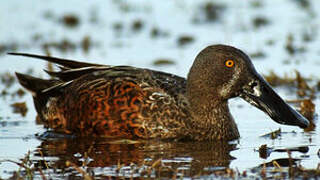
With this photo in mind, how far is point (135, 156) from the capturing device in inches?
290

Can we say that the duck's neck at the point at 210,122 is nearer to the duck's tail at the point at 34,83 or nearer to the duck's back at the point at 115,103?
the duck's back at the point at 115,103

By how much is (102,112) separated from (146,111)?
484 millimetres

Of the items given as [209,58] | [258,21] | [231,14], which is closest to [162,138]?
[209,58]

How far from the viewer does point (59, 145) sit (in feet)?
26.6

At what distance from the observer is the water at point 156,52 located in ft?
23.5

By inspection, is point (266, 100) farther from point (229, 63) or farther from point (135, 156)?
point (135, 156)

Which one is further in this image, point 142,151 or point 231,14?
point 231,14

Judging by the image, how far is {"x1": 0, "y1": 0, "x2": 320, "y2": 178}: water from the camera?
7152mm

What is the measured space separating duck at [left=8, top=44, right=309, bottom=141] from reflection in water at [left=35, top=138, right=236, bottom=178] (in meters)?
0.14

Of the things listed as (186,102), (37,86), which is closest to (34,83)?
(37,86)

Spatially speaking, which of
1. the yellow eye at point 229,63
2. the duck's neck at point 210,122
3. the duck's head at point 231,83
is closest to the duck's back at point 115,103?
the duck's neck at point 210,122

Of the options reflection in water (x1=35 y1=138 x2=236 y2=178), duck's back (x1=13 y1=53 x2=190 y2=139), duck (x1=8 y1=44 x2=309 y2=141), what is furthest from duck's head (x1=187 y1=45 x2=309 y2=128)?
reflection in water (x1=35 y1=138 x2=236 y2=178)

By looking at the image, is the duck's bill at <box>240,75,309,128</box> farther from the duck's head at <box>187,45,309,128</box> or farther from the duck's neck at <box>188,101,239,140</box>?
the duck's neck at <box>188,101,239,140</box>

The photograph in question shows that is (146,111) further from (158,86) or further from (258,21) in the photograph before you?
(258,21)
